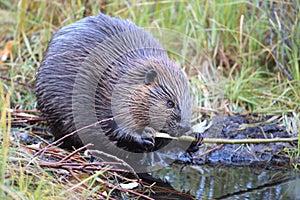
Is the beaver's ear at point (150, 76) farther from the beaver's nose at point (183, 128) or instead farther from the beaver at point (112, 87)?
the beaver's nose at point (183, 128)

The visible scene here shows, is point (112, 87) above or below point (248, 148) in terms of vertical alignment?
above

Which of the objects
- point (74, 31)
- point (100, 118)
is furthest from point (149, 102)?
point (74, 31)

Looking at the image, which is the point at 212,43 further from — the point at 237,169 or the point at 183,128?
A: the point at 183,128

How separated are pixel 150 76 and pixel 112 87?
0.27m

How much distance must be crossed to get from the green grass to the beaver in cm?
102

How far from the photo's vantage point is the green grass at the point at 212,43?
499cm

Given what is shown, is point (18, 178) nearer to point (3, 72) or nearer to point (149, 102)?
point (149, 102)

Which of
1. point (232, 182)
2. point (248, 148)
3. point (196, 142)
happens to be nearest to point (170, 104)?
point (196, 142)

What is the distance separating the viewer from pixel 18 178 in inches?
104

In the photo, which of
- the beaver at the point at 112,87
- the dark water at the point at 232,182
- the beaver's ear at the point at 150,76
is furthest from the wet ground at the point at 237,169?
the beaver's ear at the point at 150,76

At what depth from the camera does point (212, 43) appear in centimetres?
539

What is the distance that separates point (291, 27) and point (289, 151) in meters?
1.36

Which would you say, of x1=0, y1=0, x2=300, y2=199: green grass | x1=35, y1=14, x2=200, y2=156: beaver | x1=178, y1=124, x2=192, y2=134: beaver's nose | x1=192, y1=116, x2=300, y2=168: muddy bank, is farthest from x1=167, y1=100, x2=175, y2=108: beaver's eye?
x1=0, y1=0, x2=300, y2=199: green grass

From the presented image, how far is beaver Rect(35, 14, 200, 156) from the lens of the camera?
11.6 ft
